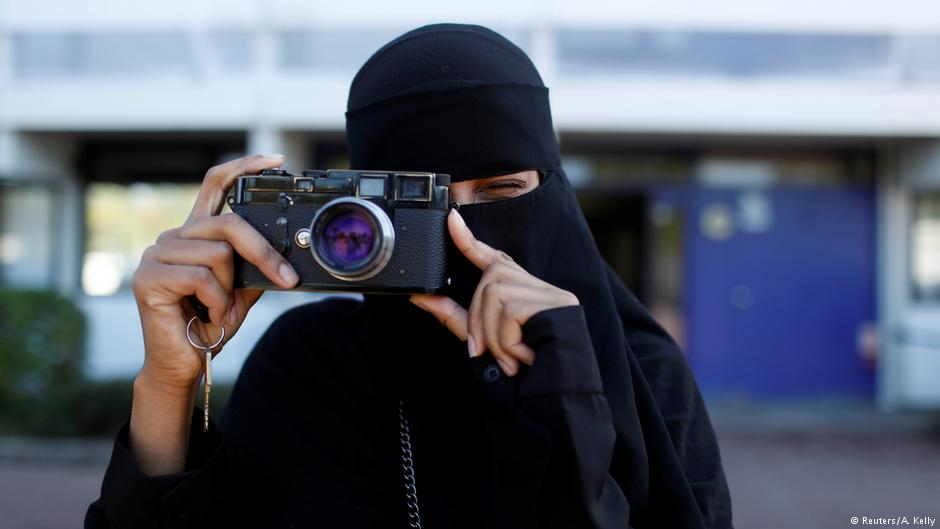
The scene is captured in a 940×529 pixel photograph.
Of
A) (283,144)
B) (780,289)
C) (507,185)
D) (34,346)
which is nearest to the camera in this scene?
(507,185)

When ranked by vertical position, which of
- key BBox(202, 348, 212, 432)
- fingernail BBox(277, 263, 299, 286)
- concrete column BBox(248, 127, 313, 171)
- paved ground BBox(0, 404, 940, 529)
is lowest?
paved ground BBox(0, 404, 940, 529)

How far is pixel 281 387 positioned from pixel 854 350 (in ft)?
26.5

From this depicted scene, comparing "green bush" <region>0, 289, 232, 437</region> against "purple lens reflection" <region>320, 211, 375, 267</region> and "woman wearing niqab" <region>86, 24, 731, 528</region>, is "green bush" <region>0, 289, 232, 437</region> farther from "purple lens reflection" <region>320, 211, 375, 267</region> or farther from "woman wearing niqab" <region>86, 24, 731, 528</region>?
"purple lens reflection" <region>320, 211, 375, 267</region>

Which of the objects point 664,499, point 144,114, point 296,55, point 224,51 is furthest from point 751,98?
point 664,499

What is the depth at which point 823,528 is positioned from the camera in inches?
193

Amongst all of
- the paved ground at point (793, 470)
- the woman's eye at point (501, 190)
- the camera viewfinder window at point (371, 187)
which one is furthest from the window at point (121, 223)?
the camera viewfinder window at point (371, 187)

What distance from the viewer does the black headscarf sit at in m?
1.49

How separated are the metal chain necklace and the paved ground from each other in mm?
4074

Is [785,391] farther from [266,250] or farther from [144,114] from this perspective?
[266,250]

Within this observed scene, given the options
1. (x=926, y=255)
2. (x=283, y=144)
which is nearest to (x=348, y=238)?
(x=283, y=144)

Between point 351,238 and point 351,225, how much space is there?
1.0 inches

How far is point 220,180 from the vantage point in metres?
1.49

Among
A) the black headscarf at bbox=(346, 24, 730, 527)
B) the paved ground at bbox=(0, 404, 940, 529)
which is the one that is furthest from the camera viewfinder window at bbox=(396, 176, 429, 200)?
the paved ground at bbox=(0, 404, 940, 529)

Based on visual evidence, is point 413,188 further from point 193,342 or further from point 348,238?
point 193,342
